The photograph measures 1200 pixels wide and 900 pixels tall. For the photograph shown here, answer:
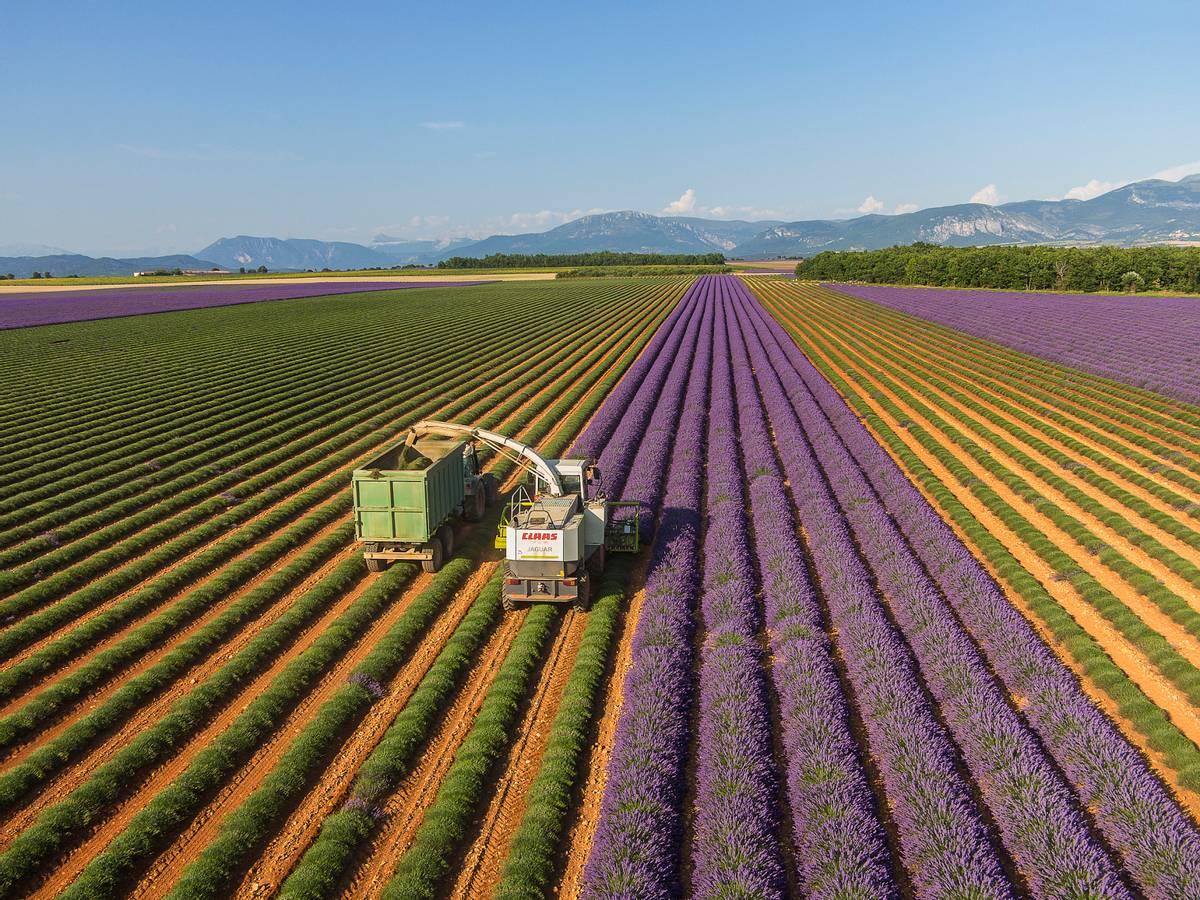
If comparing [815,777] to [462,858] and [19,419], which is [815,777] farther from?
[19,419]

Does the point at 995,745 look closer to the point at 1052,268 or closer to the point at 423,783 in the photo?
the point at 423,783

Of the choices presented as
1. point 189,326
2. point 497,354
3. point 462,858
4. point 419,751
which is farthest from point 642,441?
point 189,326

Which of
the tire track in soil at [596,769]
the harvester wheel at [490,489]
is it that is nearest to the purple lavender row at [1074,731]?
the tire track in soil at [596,769]

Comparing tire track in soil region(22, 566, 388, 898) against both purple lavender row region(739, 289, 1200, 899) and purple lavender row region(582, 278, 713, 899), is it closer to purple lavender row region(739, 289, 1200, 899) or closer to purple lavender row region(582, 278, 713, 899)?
purple lavender row region(582, 278, 713, 899)

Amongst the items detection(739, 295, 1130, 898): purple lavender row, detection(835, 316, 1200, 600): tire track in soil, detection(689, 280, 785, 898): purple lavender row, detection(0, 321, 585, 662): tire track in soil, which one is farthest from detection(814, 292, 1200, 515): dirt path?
detection(0, 321, 585, 662): tire track in soil

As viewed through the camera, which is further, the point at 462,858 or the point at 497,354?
the point at 497,354

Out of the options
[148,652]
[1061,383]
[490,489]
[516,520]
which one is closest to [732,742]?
[516,520]
